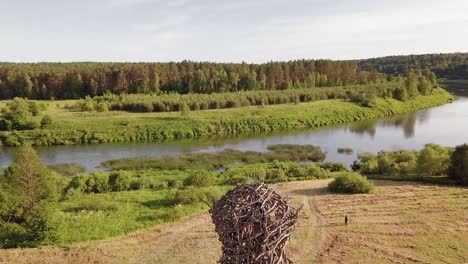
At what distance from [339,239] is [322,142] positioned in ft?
117

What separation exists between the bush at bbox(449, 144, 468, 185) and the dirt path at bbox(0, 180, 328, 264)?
15387mm

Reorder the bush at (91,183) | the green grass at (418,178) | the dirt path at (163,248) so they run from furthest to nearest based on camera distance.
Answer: the green grass at (418,178) < the bush at (91,183) < the dirt path at (163,248)

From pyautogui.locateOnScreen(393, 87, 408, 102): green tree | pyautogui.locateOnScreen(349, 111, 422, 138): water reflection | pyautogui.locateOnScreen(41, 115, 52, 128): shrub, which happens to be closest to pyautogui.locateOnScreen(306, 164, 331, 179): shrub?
pyautogui.locateOnScreen(349, 111, 422, 138): water reflection

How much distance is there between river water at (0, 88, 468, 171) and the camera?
5128cm

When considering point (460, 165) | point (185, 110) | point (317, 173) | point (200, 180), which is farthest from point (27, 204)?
point (185, 110)

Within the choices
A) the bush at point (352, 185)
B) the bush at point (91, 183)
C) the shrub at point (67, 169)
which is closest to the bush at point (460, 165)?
the bush at point (352, 185)

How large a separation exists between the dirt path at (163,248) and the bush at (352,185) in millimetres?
6786

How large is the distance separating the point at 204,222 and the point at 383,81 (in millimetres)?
106501

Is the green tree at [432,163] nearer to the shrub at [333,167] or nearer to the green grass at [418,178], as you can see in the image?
the green grass at [418,178]

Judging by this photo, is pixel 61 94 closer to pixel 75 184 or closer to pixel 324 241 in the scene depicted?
pixel 75 184

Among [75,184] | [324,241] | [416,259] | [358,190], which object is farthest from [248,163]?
[416,259]

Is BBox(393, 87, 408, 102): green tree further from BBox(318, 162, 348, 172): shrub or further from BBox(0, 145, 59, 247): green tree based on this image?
BBox(0, 145, 59, 247): green tree

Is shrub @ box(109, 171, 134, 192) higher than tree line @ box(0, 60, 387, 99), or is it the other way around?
tree line @ box(0, 60, 387, 99)

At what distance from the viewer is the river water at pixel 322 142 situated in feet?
168
